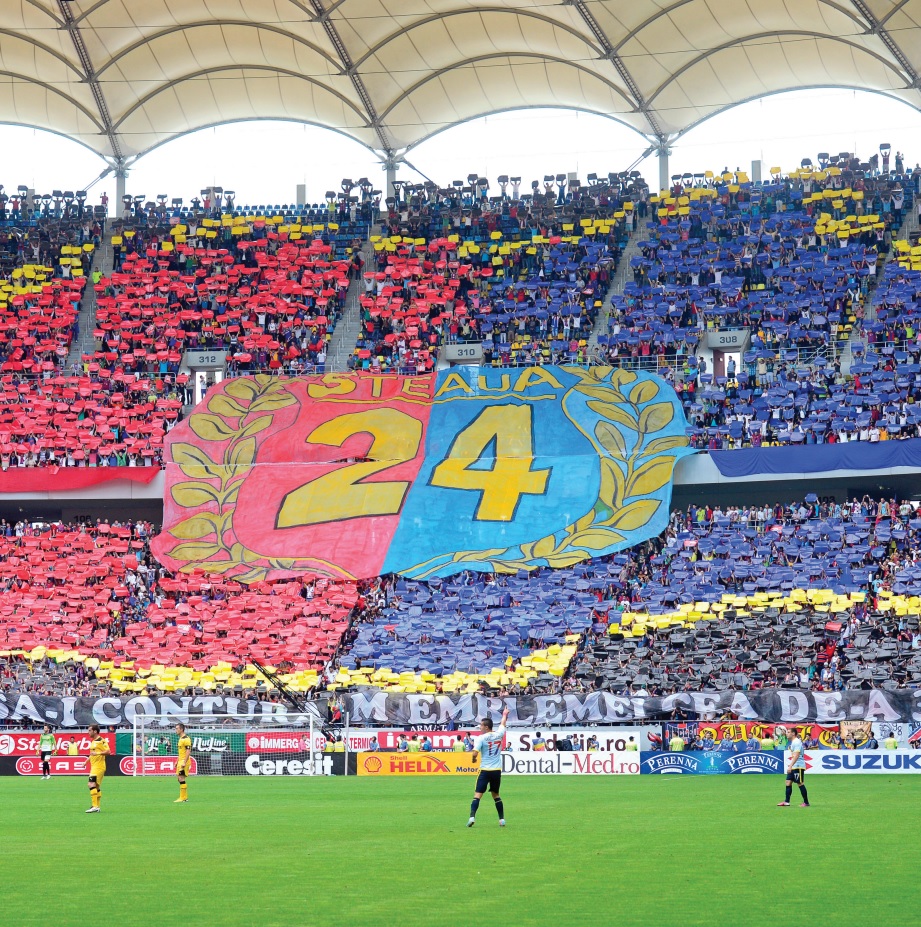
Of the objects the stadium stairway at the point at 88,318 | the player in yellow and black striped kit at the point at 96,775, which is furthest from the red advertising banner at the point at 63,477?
the player in yellow and black striped kit at the point at 96,775

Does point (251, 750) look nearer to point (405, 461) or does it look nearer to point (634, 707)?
point (634, 707)

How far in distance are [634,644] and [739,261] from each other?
2132 cm

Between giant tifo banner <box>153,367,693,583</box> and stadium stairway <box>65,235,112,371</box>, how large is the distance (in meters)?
8.36

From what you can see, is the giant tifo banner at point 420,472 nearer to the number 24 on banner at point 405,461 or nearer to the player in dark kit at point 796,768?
the number 24 on banner at point 405,461

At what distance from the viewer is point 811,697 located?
40156 millimetres

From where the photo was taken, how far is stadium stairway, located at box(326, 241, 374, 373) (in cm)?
6275

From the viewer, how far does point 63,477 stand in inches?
2254

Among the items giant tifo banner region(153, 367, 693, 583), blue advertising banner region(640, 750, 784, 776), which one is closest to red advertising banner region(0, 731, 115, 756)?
giant tifo banner region(153, 367, 693, 583)

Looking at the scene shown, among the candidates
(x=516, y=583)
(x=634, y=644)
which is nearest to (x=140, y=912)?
(x=634, y=644)

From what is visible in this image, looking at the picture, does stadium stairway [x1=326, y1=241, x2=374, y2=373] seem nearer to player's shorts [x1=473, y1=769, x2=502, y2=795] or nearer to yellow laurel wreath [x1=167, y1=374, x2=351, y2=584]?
yellow laurel wreath [x1=167, y1=374, x2=351, y2=584]

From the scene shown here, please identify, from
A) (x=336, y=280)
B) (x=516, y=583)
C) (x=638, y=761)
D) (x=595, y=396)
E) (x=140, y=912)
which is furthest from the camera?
(x=336, y=280)

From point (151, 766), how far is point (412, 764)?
7448 millimetres

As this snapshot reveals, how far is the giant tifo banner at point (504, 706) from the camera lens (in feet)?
131

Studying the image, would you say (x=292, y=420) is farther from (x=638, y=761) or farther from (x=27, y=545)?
(x=638, y=761)
